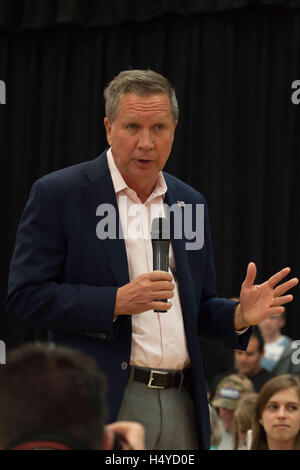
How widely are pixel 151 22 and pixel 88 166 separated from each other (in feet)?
16.2

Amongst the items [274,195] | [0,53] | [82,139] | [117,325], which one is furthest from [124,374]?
[0,53]

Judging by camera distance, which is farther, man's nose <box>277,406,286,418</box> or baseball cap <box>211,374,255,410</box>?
baseball cap <box>211,374,255,410</box>

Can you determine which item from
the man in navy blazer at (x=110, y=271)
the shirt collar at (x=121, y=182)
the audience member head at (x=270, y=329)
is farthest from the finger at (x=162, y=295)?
the audience member head at (x=270, y=329)

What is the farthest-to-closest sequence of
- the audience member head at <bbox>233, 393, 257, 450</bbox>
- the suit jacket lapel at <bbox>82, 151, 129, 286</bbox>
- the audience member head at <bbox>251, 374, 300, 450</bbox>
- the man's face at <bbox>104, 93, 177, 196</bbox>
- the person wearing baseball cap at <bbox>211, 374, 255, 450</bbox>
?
the person wearing baseball cap at <bbox>211, 374, 255, 450</bbox>
the audience member head at <bbox>233, 393, 257, 450</bbox>
the audience member head at <bbox>251, 374, 300, 450</bbox>
the man's face at <bbox>104, 93, 177, 196</bbox>
the suit jacket lapel at <bbox>82, 151, 129, 286</bbox>

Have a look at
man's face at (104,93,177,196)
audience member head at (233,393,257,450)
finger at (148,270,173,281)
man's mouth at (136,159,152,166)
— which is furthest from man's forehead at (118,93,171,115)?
audience member head at (233,393,257,450)

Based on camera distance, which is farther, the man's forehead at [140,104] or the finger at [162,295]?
the man's forehead at [140,104]

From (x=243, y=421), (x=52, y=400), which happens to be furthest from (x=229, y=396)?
(x=52, y=400)

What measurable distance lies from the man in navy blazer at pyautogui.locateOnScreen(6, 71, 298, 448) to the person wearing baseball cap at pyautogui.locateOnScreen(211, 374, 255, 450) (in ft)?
8.28

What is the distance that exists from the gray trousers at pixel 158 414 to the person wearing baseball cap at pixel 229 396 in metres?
2.66

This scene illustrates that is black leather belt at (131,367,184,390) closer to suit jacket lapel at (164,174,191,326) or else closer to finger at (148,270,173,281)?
suit jacket lapel at (164,174,191,326)

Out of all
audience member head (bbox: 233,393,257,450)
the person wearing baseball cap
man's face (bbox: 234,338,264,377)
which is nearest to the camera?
audience member head (bbox: 233,393,257,450)

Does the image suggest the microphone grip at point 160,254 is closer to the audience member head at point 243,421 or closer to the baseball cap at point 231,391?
the audience member head at point 243,421

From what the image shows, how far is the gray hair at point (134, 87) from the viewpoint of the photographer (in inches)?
104

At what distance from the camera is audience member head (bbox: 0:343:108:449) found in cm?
107
